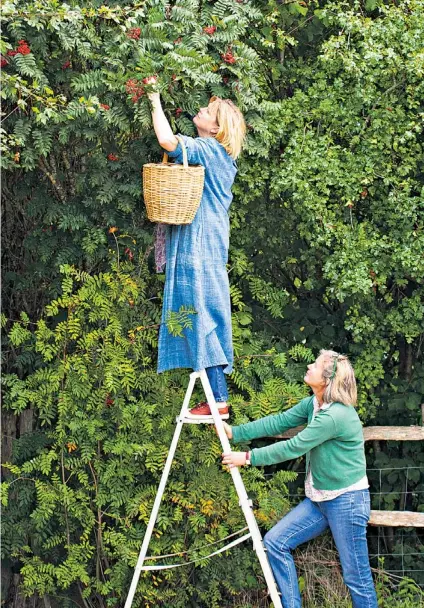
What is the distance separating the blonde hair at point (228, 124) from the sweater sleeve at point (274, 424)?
117 cm

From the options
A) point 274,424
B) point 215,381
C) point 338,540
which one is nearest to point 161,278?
point 215,381

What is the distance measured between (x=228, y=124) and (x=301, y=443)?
1.42m

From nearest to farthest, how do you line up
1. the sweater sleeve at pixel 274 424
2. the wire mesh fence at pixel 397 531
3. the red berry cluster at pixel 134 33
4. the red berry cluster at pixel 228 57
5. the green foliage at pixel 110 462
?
the red berry cluster at pixel 134 33
the sweater sleeve at pixel 274 424
the red berry cluster at pixel 228 57
the green foliage at pixel 110 462
the wire mesh fence at pixel 397 531

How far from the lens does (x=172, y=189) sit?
4227 millimetres

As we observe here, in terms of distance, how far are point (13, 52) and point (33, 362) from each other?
1736 millimetres

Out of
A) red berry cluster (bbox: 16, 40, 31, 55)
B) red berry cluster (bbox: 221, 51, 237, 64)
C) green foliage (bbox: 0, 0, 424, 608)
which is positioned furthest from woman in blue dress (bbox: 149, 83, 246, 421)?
red berry cluster (bbox: 16, 40, 31, 55)

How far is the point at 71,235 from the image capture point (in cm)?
503

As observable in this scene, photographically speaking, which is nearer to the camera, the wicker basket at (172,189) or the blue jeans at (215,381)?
the wicker basket at (172,189)

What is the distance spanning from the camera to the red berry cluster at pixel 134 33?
14.1 ft

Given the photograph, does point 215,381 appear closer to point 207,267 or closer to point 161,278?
point 207,267

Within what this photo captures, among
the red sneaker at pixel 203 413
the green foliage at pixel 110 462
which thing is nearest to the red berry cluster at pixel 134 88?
the green foliage at pixel 110 462

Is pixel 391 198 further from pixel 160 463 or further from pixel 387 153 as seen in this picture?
pixel 160 463

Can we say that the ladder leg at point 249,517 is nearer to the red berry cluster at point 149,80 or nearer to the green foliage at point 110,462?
the green foliage at point 110,462

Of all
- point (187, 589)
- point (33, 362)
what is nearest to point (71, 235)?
point (33, 362)
